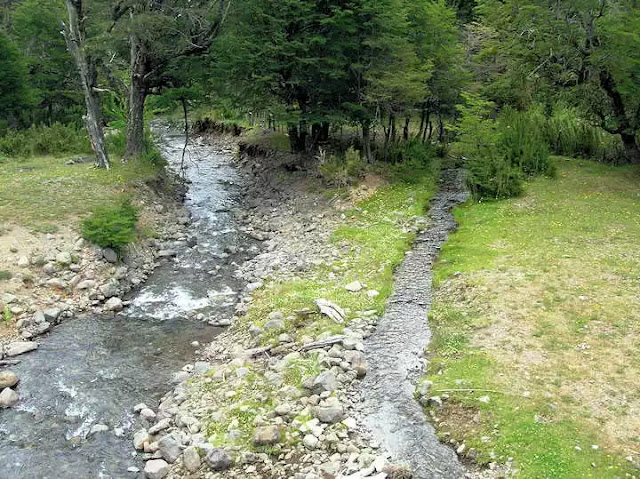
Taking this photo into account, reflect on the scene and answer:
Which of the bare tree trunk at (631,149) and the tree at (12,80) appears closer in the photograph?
the bare tree trunk at (631,149)

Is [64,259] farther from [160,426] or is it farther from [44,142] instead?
[44,142]

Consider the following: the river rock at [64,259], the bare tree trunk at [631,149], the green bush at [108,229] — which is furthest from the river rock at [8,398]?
the bare tree trunk at [631,149]

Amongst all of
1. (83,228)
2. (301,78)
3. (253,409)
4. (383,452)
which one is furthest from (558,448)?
(301,78)

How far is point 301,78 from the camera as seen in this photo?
29250 millimetres

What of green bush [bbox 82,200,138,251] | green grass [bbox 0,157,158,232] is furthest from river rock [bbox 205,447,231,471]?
green grass [bbox 0,157,158,232]

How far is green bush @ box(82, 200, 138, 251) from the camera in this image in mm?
20547

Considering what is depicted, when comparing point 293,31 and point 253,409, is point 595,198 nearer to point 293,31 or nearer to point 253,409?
point 293,31

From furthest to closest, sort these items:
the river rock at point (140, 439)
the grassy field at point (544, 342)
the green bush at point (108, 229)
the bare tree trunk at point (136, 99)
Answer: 1. the bare tree trunk at point (136, 99)
2. the green bush at point (108, 229)
3. the river rock at point (140, 439)
4. the grassy field at point (544, 342)

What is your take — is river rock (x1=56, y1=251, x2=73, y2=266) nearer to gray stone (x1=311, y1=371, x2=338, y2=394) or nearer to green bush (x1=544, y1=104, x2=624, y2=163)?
gray stone (x1=311, y1=371, x2=338, y2=394)

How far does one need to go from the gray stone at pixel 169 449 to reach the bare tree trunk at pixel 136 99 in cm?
2215

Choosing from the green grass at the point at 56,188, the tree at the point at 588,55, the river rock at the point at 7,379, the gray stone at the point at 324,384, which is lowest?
the river rock at the point at 7,379

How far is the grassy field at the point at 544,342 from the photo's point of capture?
10.2 m

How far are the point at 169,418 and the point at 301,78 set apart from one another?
69.8 ft

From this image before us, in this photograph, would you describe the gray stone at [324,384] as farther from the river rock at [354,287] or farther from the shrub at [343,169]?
the shrub at [343,169]
